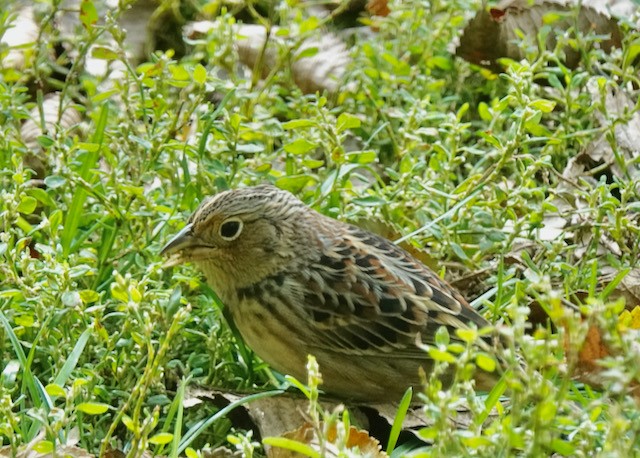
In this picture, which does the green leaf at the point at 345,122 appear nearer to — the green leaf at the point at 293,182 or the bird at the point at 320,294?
the green leaf at the point at 293,182

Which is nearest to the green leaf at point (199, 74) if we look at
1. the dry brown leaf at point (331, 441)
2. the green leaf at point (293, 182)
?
the green leaf at point (293, 182)

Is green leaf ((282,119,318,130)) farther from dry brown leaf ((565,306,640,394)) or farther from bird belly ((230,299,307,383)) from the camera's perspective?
dry brown leaf ((565,306,640,394))

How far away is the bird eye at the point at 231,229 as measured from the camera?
405 cm

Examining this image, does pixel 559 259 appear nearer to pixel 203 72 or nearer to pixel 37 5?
pixel 203 72

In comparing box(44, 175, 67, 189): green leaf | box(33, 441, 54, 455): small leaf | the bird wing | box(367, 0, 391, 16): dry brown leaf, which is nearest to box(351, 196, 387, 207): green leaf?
the bird wing

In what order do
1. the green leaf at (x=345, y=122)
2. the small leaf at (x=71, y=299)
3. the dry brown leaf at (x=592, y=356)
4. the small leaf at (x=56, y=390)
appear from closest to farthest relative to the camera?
the small leaf at (x=56, y=390)
the dry brown leaf at (x=592, y=356)
the small leaf at (x=71, y=299)
the green leaf at (x=345, y=122)

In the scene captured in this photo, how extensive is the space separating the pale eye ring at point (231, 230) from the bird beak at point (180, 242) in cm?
10

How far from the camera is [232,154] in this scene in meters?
4.59

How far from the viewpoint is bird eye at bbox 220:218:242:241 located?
4051 mm

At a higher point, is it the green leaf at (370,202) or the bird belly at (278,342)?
the green leaf at (370,202)

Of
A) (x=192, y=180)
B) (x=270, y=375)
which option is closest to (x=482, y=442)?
(x=270, y=375)

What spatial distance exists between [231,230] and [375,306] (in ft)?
1.93

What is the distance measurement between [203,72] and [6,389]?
1.64 meters

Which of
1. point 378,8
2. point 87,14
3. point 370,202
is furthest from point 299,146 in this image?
point 378,8
